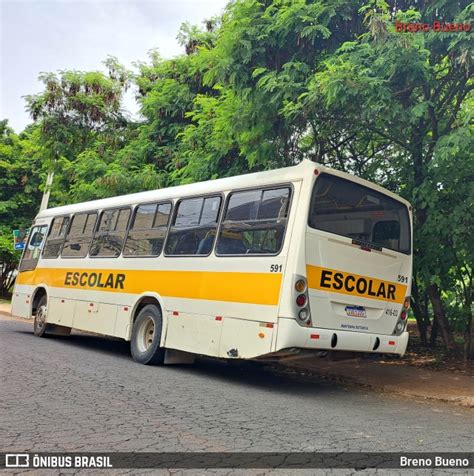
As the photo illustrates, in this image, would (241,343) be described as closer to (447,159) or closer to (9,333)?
(447,159)

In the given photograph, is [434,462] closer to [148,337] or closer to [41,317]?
[148,337]

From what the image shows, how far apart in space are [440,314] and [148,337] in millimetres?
5745

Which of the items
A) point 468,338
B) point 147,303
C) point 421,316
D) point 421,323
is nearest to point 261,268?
point 147,303

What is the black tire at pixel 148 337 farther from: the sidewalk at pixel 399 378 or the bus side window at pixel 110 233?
the sidewalk at pixel 399 378

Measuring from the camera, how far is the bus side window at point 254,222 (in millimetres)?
7316

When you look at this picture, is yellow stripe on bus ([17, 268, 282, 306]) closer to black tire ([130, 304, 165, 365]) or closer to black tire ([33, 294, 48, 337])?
black tire ([130, 304, 165, 365])

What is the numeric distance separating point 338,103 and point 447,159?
186 centimetres

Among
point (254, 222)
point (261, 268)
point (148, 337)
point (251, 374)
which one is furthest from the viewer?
point (148, 337)

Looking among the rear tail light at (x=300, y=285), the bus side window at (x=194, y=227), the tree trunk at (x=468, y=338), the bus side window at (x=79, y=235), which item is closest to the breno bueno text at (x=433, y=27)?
the bus side window at (x=194, y=227)

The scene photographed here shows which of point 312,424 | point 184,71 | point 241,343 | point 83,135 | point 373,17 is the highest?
point 184,71

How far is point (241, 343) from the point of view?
735 centimetres

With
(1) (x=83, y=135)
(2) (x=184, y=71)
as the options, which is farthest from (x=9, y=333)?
(2) (x=184, y=71)

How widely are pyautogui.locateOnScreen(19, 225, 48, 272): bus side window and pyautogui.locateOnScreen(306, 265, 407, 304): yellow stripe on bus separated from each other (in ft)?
28.0

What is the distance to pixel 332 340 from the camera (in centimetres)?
710
